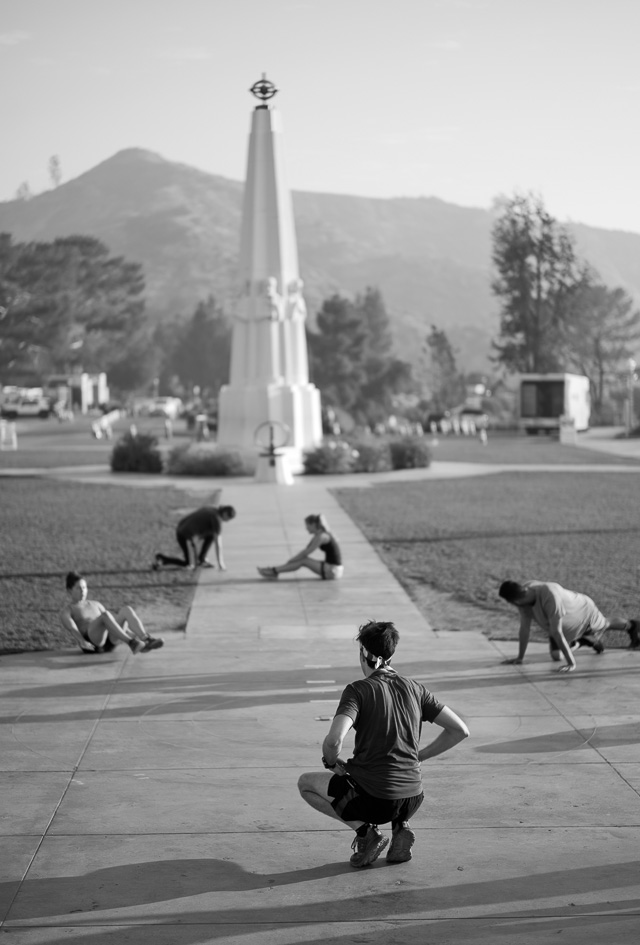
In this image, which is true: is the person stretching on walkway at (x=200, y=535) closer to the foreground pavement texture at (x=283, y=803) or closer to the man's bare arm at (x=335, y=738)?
the foreground pavement texture at (x=283, y=803)

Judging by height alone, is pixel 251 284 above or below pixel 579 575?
above

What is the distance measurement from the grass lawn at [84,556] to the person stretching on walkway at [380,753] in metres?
6.12

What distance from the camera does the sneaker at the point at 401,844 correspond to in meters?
6.15

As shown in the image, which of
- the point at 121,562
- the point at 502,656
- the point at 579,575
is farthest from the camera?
the point at 121,562

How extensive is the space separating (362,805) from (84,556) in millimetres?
12549

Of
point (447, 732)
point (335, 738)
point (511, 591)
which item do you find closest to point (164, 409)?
point (511, 591)

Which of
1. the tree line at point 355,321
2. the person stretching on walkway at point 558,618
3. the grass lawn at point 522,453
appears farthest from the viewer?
the tree line at point 355,321

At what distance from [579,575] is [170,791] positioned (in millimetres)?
9654

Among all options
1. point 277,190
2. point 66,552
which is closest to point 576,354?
point 277,190

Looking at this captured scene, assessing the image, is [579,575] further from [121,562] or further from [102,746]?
[102,746]

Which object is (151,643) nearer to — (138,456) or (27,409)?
(138,456)

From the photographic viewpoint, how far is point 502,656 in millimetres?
11242

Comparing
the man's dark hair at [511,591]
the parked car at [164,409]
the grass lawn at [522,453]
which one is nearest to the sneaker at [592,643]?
the man's dark hair at [511,591]

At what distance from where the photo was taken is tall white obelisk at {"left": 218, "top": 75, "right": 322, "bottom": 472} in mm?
36406
